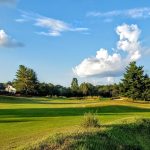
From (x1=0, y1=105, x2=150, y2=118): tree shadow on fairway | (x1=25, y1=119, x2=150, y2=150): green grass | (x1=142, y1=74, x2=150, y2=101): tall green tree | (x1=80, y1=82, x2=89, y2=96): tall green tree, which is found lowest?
(x1=25, y1=119, x2=150, y2=150): green grass

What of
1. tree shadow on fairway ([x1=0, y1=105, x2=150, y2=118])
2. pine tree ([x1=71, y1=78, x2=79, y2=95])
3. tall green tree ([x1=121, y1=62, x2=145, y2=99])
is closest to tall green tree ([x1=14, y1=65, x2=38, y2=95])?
pine tree ([x1=71, y1=78, x2=79, y2=95])

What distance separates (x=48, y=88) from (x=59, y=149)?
116709mm

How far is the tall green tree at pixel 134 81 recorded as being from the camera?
86.0 meters

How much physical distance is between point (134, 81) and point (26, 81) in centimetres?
5404

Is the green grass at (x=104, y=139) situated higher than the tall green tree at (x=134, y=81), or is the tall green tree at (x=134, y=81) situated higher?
the tall green tree at (x=134, y=81)

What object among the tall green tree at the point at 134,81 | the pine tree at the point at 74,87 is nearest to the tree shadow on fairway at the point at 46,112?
the tall green tree at the point at 134,81

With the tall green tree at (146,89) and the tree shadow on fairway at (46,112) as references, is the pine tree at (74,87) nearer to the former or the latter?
the tall green tree at (146,89)

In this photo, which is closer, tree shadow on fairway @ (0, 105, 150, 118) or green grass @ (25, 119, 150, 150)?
green grass @ (25, 119, 150, 150)

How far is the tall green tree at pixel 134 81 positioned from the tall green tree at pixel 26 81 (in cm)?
4744

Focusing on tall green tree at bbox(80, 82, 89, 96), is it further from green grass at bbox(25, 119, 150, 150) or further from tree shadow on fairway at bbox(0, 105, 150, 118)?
green grass at bbox(25, 119, 150, 150)

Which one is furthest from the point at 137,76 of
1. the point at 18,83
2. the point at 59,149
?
the point at 59,149

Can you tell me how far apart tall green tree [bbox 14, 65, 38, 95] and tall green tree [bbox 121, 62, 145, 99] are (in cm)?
4744

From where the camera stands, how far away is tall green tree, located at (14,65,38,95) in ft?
427

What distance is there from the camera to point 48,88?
128625 millimetres
